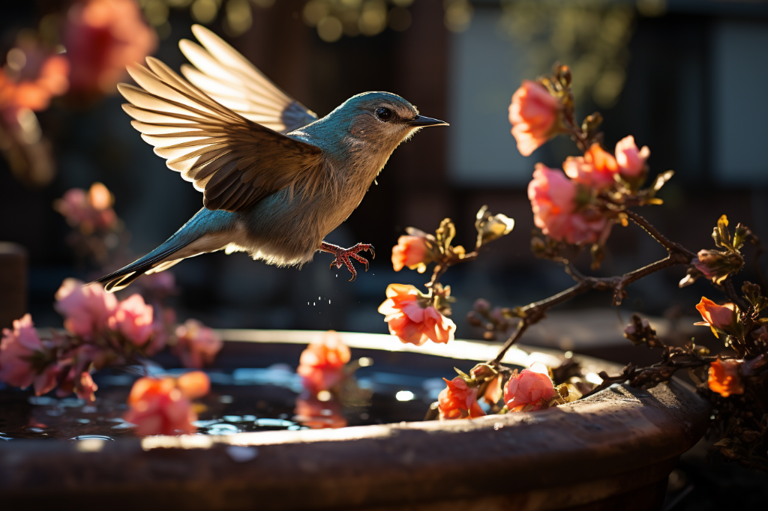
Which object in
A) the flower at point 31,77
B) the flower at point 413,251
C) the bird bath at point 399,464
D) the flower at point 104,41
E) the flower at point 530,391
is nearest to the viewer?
the bird bath at point 399,464

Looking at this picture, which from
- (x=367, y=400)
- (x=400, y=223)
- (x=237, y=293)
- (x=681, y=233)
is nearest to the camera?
(x=367, y=400)

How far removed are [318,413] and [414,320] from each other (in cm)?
73

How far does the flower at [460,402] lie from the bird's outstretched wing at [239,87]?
5.38 feet

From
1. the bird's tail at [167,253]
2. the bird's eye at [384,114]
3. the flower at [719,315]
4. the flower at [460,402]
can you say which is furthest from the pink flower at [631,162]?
the bird's tail at [167,253]

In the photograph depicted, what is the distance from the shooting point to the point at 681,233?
13406mm

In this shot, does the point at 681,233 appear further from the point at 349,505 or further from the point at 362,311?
the point at 349,505

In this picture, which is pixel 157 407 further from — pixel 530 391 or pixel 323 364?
pixel 323 364

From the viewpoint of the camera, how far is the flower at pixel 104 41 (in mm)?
1822

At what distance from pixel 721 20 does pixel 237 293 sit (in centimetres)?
1107

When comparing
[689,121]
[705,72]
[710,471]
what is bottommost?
[710,471]

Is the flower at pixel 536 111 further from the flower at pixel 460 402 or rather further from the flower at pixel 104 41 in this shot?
the flower at pixel 104 41

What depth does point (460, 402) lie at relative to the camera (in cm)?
154

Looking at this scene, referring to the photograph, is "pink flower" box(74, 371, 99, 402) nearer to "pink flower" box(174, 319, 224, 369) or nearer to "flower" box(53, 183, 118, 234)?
"pink flower" box(174, 319, 224, 369)

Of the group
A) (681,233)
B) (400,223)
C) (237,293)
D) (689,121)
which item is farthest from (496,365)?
(689,121)
